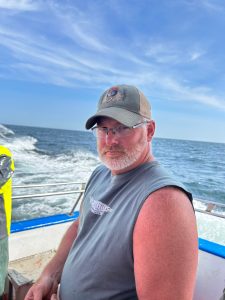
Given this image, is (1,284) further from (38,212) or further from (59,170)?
(59,170)

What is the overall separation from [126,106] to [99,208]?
0.42m

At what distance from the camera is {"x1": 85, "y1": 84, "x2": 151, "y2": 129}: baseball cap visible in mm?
1130

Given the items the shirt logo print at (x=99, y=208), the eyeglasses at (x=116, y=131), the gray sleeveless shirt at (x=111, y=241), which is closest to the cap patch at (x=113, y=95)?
the eyeglasses at (x=116, y=131)

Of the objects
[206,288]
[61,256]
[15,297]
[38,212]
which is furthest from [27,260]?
[38,212]

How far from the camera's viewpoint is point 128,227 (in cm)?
88

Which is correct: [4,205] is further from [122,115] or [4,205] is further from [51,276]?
[122,115]

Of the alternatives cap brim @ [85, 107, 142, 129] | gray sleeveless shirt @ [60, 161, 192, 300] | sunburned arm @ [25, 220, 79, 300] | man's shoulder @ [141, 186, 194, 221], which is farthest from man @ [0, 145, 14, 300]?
man's shoulder @ [141, 186, 194, 221]

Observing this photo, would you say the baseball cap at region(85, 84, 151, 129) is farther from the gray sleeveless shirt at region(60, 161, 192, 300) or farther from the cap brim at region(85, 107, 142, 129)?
the gray sleeveless shirt at region(60, 161, 192, 300)

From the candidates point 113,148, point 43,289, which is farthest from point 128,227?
point 43,289

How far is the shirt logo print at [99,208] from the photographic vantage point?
1076mm

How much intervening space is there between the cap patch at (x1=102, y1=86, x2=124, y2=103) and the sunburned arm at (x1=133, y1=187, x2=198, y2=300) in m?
0.50

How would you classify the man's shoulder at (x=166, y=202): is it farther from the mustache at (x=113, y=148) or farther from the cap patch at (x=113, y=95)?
the cap patch at (x=113, y=95)

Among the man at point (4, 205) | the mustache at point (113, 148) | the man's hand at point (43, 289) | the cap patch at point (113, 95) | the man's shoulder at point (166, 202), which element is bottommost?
the man's hand at point (43, 289)

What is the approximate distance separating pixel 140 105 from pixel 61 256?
848 mm
